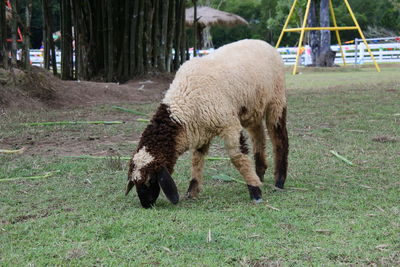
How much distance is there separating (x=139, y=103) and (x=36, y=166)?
573 cm

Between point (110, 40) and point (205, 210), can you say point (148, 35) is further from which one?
point (205, 210)

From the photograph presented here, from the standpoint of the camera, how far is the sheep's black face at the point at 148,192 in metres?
4.76

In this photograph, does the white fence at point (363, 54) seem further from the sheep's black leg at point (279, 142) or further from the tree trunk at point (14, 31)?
the sheep's black leg at point (279, 142)

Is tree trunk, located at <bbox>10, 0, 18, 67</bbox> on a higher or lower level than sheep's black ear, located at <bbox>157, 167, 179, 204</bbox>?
higher

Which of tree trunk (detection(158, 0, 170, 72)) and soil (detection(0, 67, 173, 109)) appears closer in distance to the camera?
soil (detection(0, 67, 173, 109))

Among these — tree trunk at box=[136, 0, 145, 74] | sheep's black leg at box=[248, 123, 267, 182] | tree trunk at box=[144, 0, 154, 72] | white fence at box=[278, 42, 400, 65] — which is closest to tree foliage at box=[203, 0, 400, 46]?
white fence at box=[278, 42, 400, 65]

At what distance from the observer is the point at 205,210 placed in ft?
15.4

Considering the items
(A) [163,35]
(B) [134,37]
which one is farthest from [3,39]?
(A) [163,35]

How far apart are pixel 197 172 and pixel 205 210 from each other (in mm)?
701

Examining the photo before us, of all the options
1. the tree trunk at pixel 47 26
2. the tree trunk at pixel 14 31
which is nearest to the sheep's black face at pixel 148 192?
the tree trunk at pixel 14 31

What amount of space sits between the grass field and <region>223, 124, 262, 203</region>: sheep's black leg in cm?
12

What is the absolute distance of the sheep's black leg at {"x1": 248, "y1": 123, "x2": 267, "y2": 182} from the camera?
232 inches

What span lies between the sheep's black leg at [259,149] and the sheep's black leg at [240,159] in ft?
2.73

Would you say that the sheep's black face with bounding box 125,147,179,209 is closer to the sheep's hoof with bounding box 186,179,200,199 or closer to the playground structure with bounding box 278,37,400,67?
the sheep's hoof with bounding box 186,179,200,199
